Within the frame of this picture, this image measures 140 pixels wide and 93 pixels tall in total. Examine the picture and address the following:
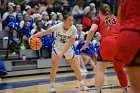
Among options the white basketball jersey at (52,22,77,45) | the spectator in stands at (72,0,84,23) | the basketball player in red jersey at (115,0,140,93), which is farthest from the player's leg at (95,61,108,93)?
the spectator in stands at (72,0,84,23)

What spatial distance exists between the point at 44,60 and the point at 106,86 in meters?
3.95

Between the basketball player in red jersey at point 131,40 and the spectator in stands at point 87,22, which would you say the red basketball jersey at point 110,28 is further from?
the spectator in stands at point 87,22

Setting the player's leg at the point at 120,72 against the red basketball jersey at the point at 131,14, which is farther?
the player's leg at the point at 120,72

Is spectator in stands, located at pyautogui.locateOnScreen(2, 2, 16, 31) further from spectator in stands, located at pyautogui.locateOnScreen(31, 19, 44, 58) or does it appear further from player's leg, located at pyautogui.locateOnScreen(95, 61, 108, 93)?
player's leg, located at pyautogui.locateOnScreen(95, 61, 108, 93)

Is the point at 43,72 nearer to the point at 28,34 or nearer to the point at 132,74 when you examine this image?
the point at 28,34

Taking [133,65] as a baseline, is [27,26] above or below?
above

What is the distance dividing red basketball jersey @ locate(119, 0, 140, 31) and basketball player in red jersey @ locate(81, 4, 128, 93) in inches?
115

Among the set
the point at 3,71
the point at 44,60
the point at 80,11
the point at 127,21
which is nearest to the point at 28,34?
the point at 44,60

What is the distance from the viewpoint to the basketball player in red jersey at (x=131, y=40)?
2.50 metres

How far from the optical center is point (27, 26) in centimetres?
1202

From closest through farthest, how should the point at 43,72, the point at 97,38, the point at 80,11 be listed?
the point at 43,72 → the point at 97,38 → the point at 80,11

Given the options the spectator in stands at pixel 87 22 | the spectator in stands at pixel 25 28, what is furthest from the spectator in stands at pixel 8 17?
the spectator in stands at pixel 87 22

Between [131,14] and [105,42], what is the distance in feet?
10.6

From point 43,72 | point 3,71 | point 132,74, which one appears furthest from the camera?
point 43,72
